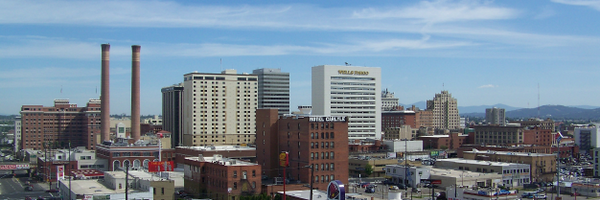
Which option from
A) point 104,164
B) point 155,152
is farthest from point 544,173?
point 104,164

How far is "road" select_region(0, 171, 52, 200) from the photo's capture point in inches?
4535

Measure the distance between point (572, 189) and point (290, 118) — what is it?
5726 centimetres

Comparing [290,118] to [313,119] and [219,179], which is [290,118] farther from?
[219,179]

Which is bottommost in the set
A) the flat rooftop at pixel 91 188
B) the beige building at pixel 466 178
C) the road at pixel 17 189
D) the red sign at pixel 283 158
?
the road at pixel 17 189

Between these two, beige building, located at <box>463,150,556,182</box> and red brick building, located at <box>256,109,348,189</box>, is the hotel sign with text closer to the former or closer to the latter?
red brick building, located at <box>256,109,348,189</box>

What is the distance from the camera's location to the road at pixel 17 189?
378ft

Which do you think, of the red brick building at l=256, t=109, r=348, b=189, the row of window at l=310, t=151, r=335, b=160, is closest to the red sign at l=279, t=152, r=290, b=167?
the red brick building at l=256, t=109, r=348, b=189

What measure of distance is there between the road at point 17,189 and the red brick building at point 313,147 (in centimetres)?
4666

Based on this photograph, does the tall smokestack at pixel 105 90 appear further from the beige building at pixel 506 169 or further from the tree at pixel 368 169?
the beige building at pixel 506 169

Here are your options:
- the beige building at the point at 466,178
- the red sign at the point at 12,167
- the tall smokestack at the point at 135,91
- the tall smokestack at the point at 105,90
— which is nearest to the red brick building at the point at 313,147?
the beige building at the point at 466,178

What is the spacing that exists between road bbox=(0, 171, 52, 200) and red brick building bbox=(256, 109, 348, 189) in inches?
1837

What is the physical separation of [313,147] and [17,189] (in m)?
74.0

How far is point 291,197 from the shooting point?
8981 cm

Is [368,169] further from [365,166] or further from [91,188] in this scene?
[91,188]
